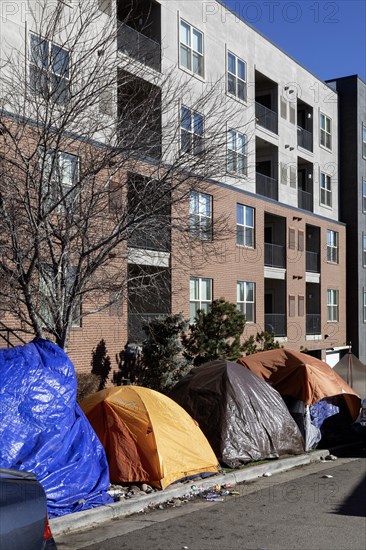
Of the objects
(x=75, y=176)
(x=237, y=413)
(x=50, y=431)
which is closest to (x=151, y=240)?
(x=75, y=176)

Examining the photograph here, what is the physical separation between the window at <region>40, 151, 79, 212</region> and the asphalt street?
5386mm

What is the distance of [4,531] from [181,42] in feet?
75.6

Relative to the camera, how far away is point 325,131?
36781 millimetres

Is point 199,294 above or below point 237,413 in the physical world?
above

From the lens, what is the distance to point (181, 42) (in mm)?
24547

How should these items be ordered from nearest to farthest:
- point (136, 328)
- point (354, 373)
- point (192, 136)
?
point (192, 136), point (354, 373), point (136, 328)

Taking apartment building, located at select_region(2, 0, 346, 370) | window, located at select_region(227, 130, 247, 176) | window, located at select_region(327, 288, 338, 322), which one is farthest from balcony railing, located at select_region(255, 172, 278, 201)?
window, located at select_region(327, 288, 338, 322)

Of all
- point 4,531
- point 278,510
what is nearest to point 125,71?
point 278,510

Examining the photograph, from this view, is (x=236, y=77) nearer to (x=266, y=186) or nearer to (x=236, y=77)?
(x=236, y=77)

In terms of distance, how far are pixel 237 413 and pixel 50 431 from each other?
4.85 meters

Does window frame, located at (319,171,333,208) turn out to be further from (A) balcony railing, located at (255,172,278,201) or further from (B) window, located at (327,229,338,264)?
(A) balcony railing, located at (255,172,278,201)

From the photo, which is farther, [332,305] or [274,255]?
[332,305]

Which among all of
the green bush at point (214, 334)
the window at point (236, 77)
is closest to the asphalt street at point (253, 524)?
the green bush at point (214, 334)

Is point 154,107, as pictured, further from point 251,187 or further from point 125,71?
point 251,187
